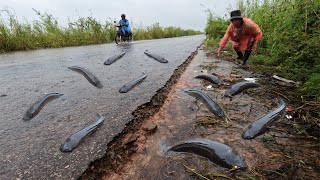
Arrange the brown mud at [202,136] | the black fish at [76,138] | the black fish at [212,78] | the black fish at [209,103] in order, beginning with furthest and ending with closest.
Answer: the black fish at [212,78] < the black fish at [209,103] < the black fish at [76,138] < the brown mud at [202,136]

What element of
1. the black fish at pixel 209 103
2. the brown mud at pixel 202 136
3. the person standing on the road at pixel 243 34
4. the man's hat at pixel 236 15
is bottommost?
the brown mud at pixel 202 136

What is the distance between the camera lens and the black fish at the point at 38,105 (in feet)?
8.30

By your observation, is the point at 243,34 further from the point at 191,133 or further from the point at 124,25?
the point at 124,25

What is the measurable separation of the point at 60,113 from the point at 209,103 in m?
1.42

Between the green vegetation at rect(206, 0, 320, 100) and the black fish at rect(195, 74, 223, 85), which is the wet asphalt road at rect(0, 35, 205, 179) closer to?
the black fish at rect(195, 74, 223, 85)

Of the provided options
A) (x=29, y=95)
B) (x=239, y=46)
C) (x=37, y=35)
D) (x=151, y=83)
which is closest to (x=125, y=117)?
(x=151, y=83)

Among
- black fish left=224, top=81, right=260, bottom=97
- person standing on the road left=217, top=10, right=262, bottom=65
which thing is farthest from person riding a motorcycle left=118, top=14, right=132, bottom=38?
black fish left=224, top=81, right=260, bottom=97

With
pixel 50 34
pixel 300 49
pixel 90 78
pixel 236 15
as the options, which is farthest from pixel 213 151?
pixel 50 34

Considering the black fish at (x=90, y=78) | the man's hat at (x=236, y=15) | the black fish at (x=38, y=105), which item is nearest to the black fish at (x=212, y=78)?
the black fish at (x=90, y=78)

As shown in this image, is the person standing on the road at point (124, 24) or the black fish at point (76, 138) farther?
the person standing on the road at point (124, 24)

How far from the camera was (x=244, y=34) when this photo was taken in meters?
5.69

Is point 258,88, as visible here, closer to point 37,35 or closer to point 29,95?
point 29,95

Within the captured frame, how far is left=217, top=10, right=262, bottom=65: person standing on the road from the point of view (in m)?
5.27

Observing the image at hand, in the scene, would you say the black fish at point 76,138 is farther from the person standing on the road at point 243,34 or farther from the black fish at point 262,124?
the person standing on the road at point 243,34
